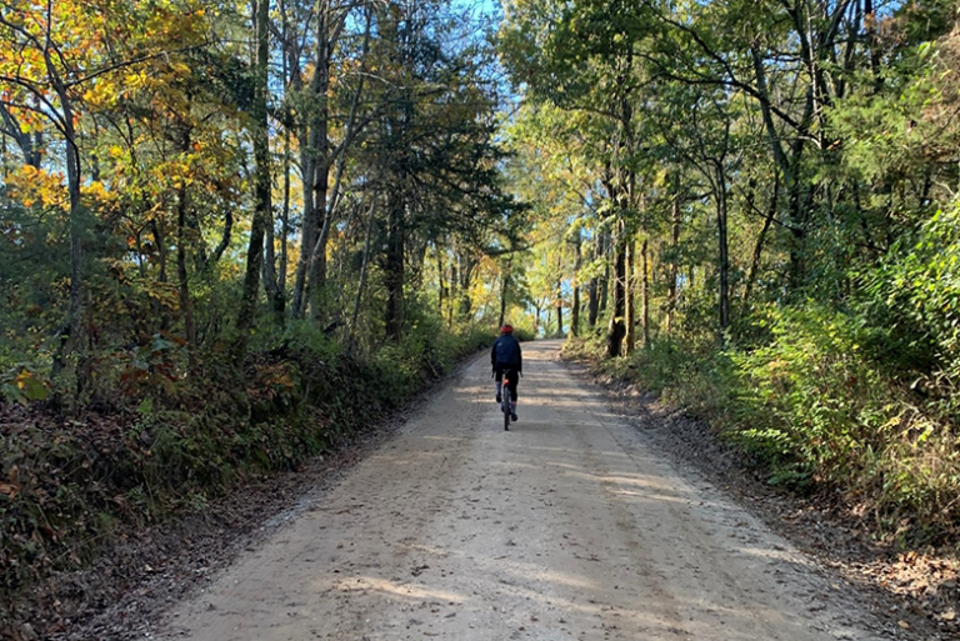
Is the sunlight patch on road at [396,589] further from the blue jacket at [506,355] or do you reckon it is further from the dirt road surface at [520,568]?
the blue jacket at [506,355]

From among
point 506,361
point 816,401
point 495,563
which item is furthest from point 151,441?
point 816,401

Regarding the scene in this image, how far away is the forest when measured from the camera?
→ 5.44 metres

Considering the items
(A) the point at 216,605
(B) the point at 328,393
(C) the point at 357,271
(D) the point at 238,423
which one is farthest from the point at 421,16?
(A) the point at 216,605

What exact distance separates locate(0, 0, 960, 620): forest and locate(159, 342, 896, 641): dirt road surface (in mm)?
1292

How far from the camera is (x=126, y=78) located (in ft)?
22.4

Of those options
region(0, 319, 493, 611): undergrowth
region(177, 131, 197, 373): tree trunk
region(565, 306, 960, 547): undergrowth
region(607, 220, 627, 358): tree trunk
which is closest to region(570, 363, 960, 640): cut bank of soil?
region(565, 306, 960, 547): undergrowth

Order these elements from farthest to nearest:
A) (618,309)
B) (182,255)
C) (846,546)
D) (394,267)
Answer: (618,309)
(394,267)
(182,255)
(846,546)

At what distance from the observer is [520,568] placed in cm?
451

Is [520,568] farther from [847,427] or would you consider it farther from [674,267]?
[674,267]

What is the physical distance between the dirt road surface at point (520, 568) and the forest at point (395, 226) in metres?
1.29

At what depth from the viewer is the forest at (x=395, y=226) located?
17.8 feet

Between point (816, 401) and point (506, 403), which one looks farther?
point (506, 403)

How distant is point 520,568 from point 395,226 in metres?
13.0


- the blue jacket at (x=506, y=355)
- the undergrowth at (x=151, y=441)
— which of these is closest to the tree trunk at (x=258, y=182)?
the undergrowth at (x=151, y=441)
